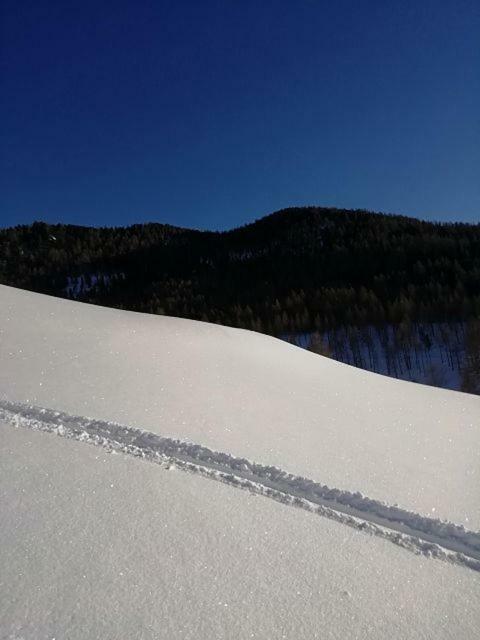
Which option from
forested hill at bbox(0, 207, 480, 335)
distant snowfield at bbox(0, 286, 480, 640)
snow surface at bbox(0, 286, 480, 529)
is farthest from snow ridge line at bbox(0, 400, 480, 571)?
forested hill at bbox(0, 207, 480, 335)

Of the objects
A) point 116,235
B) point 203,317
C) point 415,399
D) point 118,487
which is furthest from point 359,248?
point 118,487

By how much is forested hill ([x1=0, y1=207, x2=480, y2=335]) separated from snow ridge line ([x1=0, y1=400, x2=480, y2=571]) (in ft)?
151

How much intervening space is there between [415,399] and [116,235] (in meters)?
130

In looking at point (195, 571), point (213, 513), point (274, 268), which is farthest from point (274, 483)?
point (274, 268)

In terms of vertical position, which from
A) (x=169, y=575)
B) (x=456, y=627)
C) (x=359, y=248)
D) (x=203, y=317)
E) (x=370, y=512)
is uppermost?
(x=359, y=248)

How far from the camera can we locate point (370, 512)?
3578 mm

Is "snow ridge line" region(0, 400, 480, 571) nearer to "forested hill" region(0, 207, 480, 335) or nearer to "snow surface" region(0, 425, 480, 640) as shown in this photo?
"snow surface" region(0, 425, 480, 640)

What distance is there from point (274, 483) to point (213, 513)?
809 mm

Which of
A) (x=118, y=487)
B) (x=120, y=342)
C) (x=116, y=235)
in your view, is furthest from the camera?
(x=116, y=235)

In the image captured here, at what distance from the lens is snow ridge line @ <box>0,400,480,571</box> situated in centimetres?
325

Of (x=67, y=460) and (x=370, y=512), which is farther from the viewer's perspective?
(x=67, y=460)

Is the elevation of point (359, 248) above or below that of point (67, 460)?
above

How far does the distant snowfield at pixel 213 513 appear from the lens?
2.29m

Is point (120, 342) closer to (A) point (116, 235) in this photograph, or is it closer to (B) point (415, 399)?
(B) point (415, 399)
